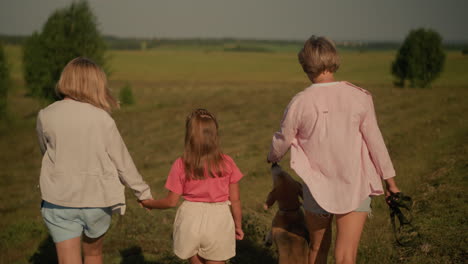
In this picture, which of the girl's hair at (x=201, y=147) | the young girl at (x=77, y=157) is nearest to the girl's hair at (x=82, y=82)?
the young girl at (x=77, y=157)

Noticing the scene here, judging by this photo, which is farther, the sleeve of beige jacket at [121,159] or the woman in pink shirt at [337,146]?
the sleeve of beige jacket at [121,159]

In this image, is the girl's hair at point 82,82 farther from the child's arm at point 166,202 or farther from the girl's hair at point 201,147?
the child's arm at point 166,202

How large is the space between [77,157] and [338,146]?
2.08 m

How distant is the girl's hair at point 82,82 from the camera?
3787 mm

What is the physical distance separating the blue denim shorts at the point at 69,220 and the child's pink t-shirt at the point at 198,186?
65 centimetres

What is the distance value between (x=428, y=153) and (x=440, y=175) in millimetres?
2000

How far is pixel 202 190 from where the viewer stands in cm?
391

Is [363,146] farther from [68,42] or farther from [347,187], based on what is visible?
[68,42]

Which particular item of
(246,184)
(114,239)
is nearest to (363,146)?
(114,239)

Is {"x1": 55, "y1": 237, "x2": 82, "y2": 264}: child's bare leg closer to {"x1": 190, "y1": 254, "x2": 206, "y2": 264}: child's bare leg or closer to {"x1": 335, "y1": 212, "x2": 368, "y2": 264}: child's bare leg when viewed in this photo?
{"x1": 190, "y1": 254, "x2": 206, "y2": 264}: child's bare leg

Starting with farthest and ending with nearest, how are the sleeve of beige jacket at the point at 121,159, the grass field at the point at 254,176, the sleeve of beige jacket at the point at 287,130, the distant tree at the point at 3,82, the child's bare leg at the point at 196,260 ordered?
the distant tree at the point at 3,82 < the grass field at the point at 254,176 < the child's bare leg at the point at 196,260 < the sleeve of beige jacket at the point at 121,159 < the sleeve of beige jacket at the point at 287,130

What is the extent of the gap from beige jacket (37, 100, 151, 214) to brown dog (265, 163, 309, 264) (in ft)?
4.82

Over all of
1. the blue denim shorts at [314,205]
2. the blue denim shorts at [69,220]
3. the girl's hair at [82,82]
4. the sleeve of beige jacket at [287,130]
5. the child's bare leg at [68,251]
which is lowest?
the child's bare leg at [68,251]

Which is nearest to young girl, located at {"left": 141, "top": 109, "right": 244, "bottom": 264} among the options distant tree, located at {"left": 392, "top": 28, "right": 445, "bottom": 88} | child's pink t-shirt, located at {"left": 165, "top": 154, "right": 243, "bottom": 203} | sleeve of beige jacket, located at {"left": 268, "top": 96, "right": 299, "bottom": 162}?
child's pink t-shirt, located at {"left": 165, "top": 154, "right": 243, "bottom": 203}
